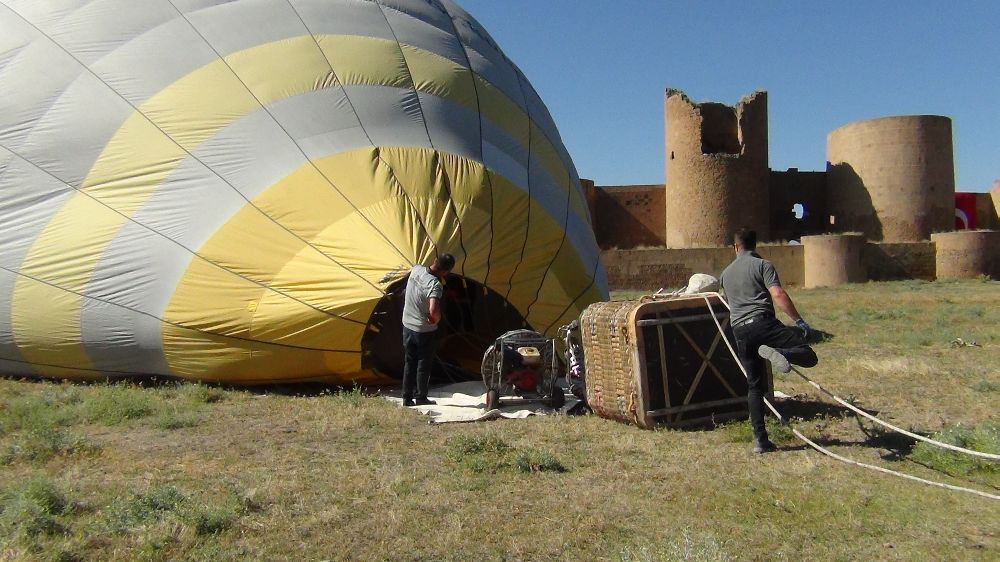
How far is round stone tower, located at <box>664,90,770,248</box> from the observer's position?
26141mm

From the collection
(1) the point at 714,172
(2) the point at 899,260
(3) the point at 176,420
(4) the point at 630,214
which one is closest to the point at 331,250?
(3) the point at 176,420

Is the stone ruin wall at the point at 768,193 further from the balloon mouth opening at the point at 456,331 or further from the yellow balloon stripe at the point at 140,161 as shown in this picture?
the yellow balloon stripe at the point at 140,161

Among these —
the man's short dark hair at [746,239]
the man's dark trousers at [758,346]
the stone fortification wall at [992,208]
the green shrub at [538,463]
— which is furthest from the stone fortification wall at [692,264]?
the green shrub at [538,463]

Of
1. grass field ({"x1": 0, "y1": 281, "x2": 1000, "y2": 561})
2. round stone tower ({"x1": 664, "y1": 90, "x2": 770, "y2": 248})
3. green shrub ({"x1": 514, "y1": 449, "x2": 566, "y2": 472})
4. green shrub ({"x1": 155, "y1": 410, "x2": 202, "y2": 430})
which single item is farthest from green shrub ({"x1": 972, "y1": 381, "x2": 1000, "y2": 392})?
round stone tower ({"x1": 664, "y1": 90, "x2": 770, "y2": 248})

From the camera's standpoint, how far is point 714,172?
26.2 metres

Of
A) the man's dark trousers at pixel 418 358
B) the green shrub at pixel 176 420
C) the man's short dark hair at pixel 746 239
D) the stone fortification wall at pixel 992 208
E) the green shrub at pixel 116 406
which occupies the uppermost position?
the stone fortification wall at pixel 992 208

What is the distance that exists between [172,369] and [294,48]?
2.83 metres

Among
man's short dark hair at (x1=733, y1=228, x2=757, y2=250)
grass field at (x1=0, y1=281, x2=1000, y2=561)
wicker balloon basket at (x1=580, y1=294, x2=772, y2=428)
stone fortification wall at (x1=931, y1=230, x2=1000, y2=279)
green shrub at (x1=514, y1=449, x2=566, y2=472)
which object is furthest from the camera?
stone fortification wall at (x1=931, y1=230, x2=1000, y2=279)

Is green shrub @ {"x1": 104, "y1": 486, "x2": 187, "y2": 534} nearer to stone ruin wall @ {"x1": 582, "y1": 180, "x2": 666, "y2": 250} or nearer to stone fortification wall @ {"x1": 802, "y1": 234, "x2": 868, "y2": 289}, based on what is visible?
stone fortification wall @ {"x1": 802, "y1": 234, "x2": 868, "y2": 289}

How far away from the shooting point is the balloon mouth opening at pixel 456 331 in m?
6.80

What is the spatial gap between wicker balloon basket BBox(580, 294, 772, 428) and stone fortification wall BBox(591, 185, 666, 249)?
24.3 metres

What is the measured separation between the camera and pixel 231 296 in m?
6.25

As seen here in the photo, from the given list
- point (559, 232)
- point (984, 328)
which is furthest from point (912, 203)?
point (559, 232)

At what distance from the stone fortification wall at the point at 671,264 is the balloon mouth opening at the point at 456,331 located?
55.5ft
